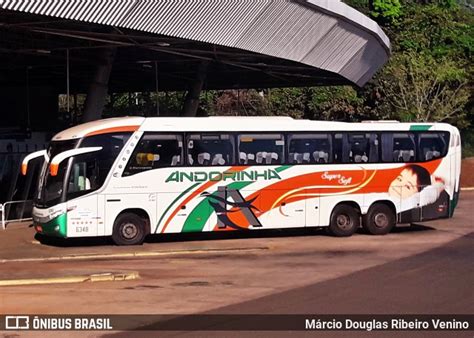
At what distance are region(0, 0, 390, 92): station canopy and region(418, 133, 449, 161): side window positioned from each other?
5.46m

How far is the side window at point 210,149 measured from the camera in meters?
21.6

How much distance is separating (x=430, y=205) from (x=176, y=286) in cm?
1142

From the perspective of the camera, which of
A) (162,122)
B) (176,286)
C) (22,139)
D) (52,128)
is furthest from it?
(52,128)

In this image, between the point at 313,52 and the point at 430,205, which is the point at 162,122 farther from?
the point at 313,52

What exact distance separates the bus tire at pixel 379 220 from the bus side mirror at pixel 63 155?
25.5 ft

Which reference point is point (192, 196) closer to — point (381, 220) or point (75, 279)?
point (381, 220)

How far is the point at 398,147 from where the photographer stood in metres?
23.7

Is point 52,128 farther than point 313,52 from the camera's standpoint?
Yes

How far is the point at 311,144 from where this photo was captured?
22797 mm

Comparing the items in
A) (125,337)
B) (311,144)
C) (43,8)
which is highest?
(43,8)

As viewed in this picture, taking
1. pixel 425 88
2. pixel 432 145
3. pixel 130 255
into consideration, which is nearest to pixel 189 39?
pixel 130 255

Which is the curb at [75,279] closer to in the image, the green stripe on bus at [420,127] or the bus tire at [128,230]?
the bus tire at [128,230]

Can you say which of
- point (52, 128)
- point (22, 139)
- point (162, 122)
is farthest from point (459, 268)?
point (52, 128)

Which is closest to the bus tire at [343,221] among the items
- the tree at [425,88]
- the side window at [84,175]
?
the side window at [84,175]
